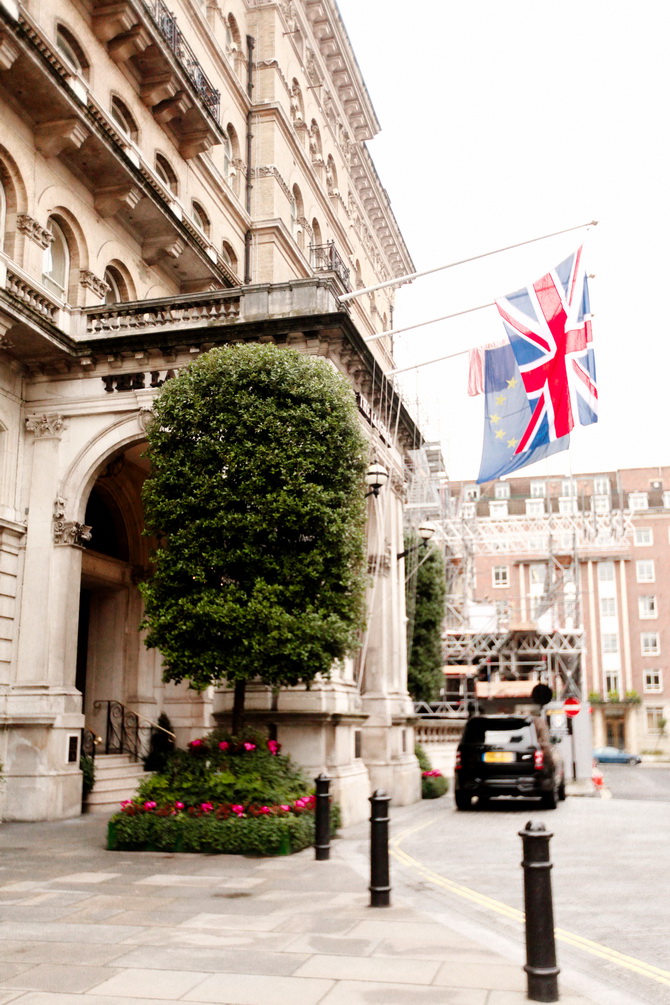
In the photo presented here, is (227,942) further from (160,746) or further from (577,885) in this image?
(160,746)

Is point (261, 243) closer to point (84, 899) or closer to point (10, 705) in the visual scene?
point (10, 705)

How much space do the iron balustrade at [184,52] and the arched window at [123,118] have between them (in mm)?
1748

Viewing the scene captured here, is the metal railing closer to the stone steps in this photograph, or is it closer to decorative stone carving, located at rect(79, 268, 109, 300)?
the stone steps

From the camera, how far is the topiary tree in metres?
12.8

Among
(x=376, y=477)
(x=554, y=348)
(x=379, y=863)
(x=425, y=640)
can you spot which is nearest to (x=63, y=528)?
(x=376, y=477)

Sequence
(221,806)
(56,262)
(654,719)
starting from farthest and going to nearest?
(654,719), (56,262), (221,806)

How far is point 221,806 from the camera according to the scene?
12.1m

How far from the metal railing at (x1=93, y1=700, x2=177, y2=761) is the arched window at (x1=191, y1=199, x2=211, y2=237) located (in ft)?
38.5

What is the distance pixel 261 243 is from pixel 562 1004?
23.7 m

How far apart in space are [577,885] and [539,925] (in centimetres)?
445

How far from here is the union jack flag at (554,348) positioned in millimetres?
17219

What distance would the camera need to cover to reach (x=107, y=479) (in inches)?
811

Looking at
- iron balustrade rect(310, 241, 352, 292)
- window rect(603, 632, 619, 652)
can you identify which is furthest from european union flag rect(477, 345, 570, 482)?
window rect(603, 632, 619, 652)

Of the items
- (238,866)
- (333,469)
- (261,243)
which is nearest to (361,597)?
(333,469)
